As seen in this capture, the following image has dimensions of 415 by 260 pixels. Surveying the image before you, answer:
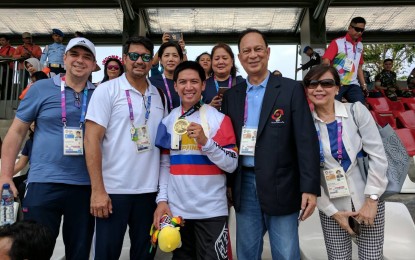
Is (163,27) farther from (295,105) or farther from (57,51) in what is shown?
(295,105)

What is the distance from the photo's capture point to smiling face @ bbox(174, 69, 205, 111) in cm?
216

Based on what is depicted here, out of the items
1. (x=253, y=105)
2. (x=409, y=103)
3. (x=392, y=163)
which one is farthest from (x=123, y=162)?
(x=409, y=103)

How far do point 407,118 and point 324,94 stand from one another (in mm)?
5678

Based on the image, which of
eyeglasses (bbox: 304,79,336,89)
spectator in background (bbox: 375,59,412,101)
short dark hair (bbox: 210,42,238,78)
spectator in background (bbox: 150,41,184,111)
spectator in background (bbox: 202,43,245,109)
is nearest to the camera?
eyeglasses (bbox: 304,79,336,89)

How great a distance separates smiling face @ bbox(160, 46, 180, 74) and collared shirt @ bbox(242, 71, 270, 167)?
915mm

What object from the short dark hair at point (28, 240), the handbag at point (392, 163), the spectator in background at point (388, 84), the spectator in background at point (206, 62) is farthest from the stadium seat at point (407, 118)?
the short dark hair at point (28, 240)

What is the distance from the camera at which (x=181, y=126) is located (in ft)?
6.55

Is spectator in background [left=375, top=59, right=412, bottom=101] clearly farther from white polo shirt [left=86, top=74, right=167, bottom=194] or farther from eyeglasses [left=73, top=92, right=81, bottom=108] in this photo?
eyeglasses [left=73, top=92, right=81, bottom=108]

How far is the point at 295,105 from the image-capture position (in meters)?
2.06

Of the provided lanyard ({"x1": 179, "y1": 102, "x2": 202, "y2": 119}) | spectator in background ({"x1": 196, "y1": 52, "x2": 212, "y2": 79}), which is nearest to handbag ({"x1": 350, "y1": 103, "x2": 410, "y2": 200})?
lanyard ({"x1": 179, "y1": 102, "x2": 202, "y2": 119})

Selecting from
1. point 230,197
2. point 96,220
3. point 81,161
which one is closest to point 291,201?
point 230,197

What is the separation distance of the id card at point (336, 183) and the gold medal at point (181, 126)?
0.82m

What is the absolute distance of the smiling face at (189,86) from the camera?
2.16m

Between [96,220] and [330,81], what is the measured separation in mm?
1562
